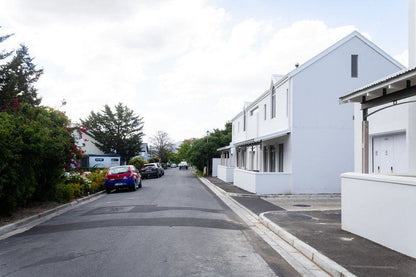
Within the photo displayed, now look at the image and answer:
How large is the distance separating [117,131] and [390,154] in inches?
2183

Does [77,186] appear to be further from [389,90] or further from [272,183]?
[389,90]

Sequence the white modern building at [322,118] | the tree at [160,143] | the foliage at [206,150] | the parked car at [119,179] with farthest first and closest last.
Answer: the tree at [160,143] → the foliage at [206,150] → the parked car at [119,179] → the white modern building at [322,118]

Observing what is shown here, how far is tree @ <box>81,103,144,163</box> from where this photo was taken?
61506mm

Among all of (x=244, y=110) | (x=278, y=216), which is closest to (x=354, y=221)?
(x=278, y=216)

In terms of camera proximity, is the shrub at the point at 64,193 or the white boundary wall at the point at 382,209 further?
the shrub at the point at 64,193

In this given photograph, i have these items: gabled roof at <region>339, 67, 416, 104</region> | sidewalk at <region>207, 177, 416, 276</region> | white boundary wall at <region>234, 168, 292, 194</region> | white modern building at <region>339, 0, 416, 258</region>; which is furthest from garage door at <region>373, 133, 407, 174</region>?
white boundary wall at <region>234, 168, 292, 194</region>

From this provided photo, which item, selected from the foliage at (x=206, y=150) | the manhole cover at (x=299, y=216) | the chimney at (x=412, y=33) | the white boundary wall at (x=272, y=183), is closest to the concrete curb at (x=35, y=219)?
the manhole cover at (x=299, y=216)

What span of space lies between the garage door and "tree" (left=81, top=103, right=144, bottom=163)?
52.7 metres

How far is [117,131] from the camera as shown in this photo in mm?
62656

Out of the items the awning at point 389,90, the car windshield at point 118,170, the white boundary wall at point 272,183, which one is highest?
the awning at point 389,90

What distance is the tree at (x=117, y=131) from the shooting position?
61.5 meters

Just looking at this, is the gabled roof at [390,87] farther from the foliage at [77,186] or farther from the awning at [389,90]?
the foliage at [77,186]

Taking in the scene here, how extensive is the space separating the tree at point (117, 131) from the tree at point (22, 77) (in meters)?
18.3

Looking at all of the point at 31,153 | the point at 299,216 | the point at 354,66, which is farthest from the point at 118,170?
the point at 354,66
